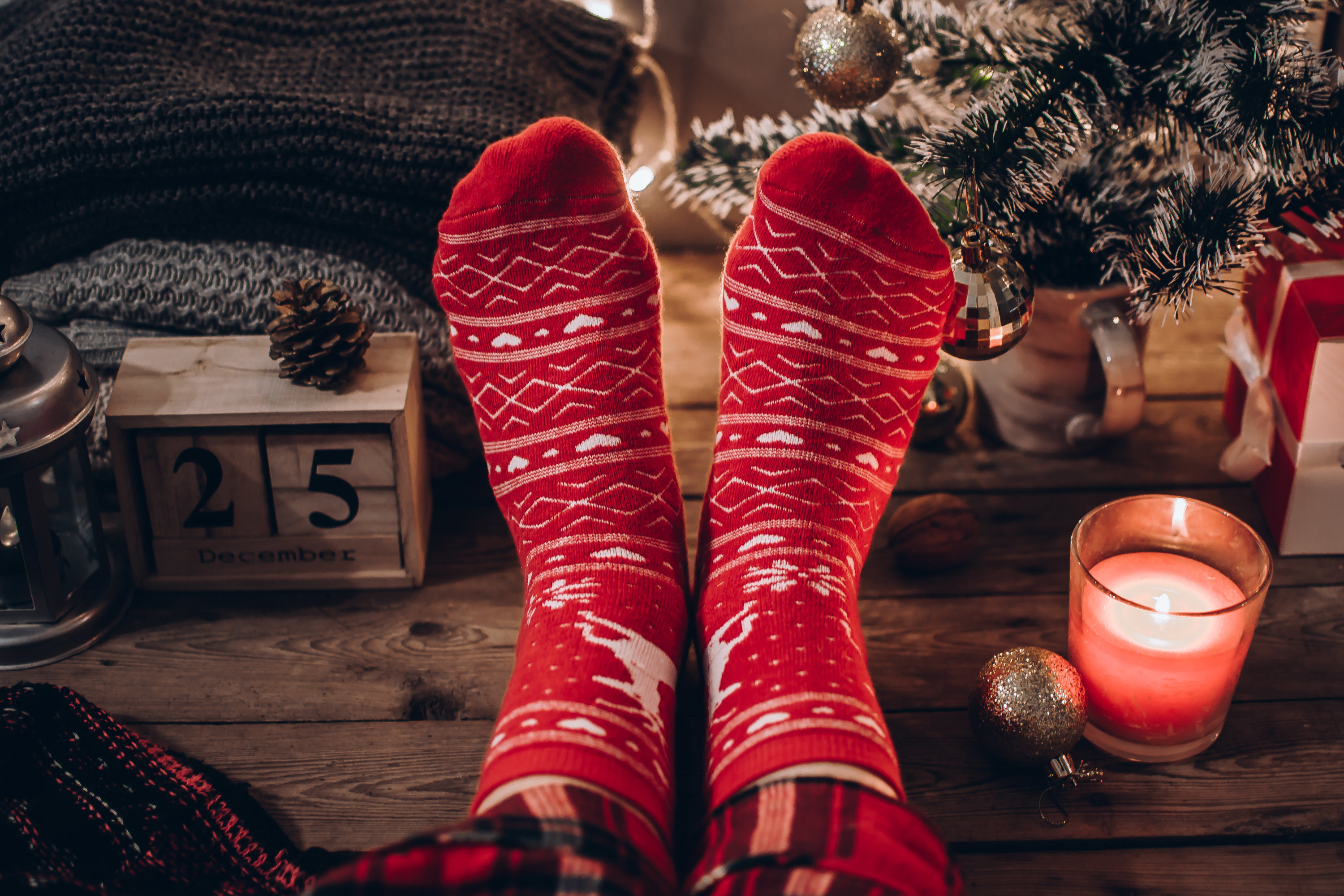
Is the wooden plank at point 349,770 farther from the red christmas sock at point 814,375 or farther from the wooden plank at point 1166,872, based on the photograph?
the wooden plank at point 1166,872

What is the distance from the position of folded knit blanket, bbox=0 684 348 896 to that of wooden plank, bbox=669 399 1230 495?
1.40 ft

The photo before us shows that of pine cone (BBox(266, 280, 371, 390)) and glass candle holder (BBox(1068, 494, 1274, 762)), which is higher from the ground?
pine cone (BBox(266, 280, 371, 390))

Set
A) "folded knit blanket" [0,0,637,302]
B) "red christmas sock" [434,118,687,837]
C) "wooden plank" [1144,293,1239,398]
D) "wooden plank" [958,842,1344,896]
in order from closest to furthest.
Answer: "wooden plank" [958,842,1344,896] < "red christmas sock" [434,118,687,837] < "folded knit blanket" [0,0,637,302] < "wooden plank" [1144,293,1239,398]

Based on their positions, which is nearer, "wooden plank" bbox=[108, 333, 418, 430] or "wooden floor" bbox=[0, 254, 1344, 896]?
"wooden floor" bbox=[0, 254, 1344, 896]

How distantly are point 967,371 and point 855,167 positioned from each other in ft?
1.18

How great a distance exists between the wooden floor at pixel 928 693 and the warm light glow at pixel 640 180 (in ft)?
0.91

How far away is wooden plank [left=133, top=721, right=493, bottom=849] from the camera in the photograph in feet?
2.04

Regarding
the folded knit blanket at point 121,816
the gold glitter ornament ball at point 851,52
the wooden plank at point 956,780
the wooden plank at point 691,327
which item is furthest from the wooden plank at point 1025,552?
the folded knit blanket at point 121,816

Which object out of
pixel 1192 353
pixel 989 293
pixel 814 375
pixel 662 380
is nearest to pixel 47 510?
pixel 662 380

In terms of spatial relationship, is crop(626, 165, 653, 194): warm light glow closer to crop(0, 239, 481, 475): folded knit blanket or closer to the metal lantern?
crop(0, 239, 481, 475): folded knit blanket

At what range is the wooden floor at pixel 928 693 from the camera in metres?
0.60

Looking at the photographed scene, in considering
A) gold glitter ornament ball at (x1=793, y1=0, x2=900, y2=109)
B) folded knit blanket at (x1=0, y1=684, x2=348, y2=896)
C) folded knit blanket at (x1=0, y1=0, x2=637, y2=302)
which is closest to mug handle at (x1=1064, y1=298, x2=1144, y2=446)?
gold glitter ornament ball at (x1=793, y1=0, x2=900, y2=109)

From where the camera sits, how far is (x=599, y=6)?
102 cm

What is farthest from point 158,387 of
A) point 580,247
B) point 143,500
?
point 580,247
